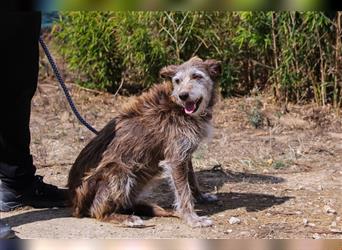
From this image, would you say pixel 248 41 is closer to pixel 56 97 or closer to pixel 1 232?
pixel 56 97

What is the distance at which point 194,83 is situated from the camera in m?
4.92

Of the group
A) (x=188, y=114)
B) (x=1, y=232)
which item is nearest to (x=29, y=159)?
(x=1, y=232)

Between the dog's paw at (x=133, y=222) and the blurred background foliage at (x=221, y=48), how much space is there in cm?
395

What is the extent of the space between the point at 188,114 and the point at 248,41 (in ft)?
12.4

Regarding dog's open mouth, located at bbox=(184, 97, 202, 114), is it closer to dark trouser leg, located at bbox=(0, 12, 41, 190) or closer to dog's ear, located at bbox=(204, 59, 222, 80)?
dog's ear, located at bbox=(204, 59, 222, 80)

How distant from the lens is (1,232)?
4242 mm

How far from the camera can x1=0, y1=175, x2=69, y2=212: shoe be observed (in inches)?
200

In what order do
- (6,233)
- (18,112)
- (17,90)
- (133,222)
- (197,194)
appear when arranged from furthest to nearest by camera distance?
(197,194)
(133,222)
(18,112)
(17,90)
(6,233)

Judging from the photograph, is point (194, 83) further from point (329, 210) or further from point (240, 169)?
point (240, 169)

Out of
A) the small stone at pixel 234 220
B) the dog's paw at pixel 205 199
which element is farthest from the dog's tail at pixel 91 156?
the small stone at pixel 234 220

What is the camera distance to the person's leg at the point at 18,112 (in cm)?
428

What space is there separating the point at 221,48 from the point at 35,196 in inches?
166

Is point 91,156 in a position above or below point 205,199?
above

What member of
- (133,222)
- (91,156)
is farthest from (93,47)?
(133,222)
